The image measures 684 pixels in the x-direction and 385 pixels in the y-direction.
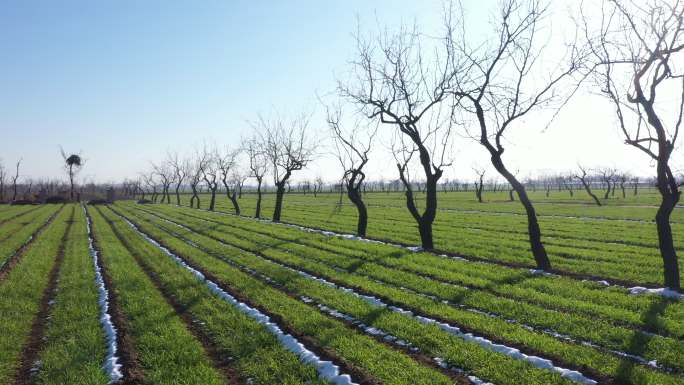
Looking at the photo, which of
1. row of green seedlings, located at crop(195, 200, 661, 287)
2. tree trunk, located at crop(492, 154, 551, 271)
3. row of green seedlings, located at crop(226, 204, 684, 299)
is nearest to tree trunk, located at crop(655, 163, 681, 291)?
row of green seedlings, located at crop(226, 204, 684, 299)

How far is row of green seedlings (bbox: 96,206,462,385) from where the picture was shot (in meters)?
6.11

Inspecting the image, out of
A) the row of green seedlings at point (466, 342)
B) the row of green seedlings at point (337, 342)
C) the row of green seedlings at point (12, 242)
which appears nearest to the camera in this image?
the row of green seedlings at point (337, 342)

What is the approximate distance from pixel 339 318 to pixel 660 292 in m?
7.74

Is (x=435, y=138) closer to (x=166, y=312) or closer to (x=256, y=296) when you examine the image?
(x=256, y=296)

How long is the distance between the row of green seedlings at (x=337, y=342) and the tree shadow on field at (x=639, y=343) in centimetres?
239

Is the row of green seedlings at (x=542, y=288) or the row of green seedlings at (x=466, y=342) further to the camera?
the row of green seedlings at (x=542, y=288)

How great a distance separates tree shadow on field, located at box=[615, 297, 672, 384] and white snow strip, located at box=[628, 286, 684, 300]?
397 millimetres

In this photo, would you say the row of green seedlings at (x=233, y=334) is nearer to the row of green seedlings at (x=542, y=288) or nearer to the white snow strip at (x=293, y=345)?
the white snow strip at (x=293, y=345)

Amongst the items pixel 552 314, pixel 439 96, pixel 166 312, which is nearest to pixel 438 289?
pixel 552 314

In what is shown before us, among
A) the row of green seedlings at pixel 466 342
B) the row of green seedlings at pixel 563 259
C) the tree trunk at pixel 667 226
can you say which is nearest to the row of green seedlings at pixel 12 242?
the row of green seedlings at pixel 466 342

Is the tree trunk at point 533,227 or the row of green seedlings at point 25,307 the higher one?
the tree trunk at point 533,227

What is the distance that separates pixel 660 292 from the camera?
10164 mm

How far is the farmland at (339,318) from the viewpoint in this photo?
6.37m

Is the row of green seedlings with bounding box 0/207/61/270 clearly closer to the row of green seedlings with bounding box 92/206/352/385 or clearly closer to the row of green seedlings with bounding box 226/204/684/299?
the row of green seedlings with bounding box 92/206/352/385
